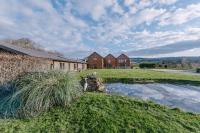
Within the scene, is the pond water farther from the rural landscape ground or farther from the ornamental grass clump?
the ornamental grass clump

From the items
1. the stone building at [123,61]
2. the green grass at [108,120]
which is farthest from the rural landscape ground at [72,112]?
the stone building at [123,61]

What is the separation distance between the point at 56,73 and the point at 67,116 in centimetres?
177

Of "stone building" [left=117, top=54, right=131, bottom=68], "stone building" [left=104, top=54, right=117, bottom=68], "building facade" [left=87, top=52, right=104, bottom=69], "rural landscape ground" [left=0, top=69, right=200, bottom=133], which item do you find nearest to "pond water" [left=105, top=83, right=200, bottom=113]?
"rural landscape ground" [left=0, top=69, right=200, bottom=133]

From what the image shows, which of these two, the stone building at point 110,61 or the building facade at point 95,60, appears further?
the stone building at point 110,61

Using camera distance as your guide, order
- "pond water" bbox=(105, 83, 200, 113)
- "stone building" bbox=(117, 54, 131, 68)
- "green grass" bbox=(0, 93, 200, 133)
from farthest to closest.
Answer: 1. "stone building" bbox=(117, 54, 131, 68)
2. "pond water" bbox=(105, 83, 200, 113)
3. "green grass" bbox=(0, 93, 200, 133)

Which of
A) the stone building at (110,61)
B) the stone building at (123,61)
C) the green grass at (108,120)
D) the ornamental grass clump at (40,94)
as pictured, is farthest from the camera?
the stone building at (123,61)

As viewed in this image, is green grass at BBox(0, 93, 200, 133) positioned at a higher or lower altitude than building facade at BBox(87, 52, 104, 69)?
lower

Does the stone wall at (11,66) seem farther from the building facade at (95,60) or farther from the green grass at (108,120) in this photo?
the building facade at (95,60)

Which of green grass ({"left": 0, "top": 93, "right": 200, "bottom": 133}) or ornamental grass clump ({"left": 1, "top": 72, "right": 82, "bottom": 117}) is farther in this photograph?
ornamental grass clump ({"left": 1, "top": 72, "right": 82, "bottom": 117})

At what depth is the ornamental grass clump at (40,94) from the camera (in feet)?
20.2

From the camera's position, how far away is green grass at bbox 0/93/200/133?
17.8ft

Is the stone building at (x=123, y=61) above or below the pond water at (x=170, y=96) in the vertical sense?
above

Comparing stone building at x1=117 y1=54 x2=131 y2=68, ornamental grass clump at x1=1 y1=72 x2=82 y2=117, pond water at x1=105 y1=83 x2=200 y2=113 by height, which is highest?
stone building at x1=117 y1=54 x2=131 y2=68

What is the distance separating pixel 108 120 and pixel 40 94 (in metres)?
2.13
